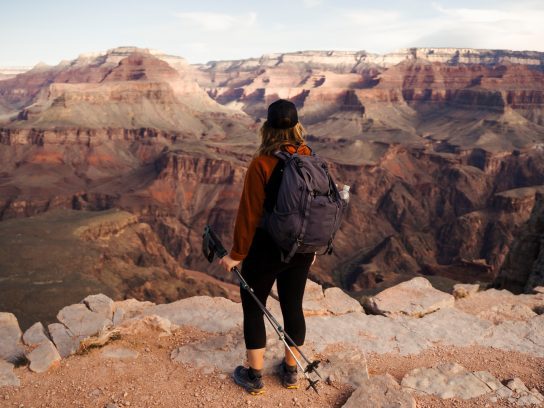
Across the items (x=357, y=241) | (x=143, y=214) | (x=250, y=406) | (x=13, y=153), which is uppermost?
(x=250, y=406)

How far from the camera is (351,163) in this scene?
313ft

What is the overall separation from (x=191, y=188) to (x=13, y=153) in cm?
4072

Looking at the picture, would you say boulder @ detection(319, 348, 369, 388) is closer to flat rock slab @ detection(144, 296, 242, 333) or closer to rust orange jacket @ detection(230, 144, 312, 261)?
flat rock slab @ detection(144, 296, 242, 333)

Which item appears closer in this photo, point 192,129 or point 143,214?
point 143,214

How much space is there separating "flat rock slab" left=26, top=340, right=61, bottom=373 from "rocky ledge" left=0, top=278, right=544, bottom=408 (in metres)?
0.02

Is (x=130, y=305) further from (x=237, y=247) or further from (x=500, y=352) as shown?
(x=500, y=352)

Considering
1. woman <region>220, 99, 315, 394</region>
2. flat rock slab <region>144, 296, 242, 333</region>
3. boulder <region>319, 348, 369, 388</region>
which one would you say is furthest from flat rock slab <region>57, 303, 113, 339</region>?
boulder <region>319, 348, 369, 388</region>

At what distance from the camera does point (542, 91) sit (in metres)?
145

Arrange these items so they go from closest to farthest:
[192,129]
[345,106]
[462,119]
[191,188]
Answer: [191,188] < [192,129] < [462,119] < [345,106]

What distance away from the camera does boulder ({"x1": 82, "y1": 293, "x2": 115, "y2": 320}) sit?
326 inches

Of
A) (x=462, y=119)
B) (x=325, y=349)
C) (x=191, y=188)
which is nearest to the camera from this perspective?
(x=325, y=349)

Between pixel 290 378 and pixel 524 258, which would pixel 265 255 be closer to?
pixel 290 378

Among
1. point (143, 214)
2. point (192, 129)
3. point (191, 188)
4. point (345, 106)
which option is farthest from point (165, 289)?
point (345, 106)

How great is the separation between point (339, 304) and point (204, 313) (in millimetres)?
2605
